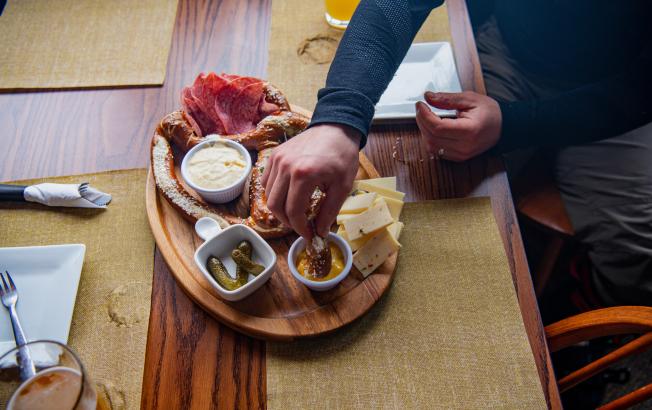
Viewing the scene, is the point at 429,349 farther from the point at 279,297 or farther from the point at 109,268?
the point at 109,268

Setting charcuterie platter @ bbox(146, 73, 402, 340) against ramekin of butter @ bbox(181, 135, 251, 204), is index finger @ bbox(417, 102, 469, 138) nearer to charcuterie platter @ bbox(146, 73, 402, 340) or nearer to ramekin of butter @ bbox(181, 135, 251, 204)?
charcuterie platter @ bbox(146, 73, 402, 340)

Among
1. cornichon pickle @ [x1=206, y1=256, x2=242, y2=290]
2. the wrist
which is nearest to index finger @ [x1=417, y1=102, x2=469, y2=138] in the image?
the wrist

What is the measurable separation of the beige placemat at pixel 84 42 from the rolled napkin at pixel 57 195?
36 centimetres

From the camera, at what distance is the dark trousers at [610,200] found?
1.23m

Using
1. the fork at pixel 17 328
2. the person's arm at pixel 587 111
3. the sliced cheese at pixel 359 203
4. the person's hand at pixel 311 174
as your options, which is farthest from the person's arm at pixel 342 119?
the fork at pixel 17 328

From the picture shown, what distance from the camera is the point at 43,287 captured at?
93 cm

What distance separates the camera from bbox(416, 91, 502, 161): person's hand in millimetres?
1105

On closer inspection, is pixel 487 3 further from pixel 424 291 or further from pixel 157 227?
pixel 157 227

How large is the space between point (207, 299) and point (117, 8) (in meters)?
1.06

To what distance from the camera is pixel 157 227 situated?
1.02 metres

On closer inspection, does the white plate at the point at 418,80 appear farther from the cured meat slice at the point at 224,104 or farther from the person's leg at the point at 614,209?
the person's leg at the point at 614,209

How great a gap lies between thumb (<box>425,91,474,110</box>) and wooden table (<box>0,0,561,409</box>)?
0.10 m

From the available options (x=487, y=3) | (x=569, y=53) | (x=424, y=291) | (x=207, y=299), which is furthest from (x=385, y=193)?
(x=487, y=3)

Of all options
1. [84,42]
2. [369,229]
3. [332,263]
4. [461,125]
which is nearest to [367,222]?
[369,229]
